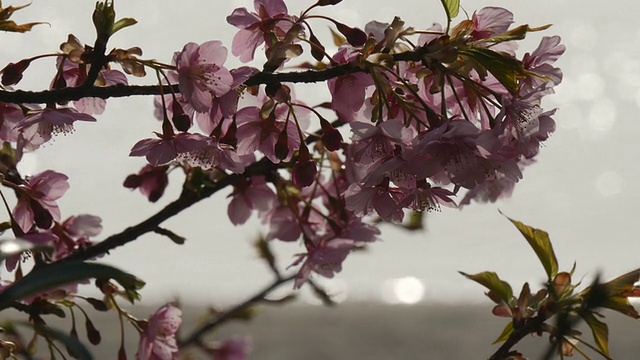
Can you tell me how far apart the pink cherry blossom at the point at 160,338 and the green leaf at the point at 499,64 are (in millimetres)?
505

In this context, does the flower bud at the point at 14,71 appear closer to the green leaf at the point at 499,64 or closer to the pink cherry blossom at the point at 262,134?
the pink cherry blossom at the point at 262,134

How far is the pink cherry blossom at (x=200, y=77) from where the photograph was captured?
34.5 inches

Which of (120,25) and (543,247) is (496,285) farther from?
(120,25)

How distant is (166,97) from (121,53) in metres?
0.19

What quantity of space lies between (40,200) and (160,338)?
0.22m

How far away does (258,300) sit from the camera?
1605 millimetres

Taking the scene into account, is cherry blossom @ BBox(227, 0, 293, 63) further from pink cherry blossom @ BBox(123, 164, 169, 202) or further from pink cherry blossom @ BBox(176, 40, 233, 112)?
pink cherry blossom @ BBox(123, 164, 169, 202)

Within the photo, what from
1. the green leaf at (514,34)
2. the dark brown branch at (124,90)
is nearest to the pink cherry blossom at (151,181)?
the dark brown branch at (124,90)

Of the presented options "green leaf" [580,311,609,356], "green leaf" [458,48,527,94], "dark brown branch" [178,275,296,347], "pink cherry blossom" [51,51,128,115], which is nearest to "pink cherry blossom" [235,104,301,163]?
"pink cherry blossom" [51,51,128,115]

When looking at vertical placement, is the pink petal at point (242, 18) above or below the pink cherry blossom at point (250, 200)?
above

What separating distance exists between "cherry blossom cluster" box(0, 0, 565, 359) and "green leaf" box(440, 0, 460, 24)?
1cm

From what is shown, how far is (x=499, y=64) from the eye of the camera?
2.67 feet

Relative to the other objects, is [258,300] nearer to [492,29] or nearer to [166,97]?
[166,97]

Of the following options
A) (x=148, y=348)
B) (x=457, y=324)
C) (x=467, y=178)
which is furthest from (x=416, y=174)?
(x=457, y=324)
